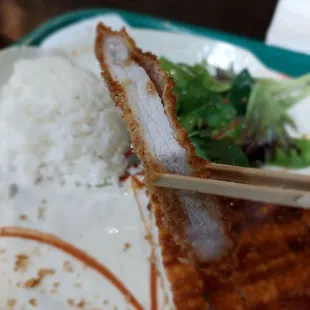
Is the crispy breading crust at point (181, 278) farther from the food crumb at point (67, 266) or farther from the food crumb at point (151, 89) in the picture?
the food crumb at point (151, 89)

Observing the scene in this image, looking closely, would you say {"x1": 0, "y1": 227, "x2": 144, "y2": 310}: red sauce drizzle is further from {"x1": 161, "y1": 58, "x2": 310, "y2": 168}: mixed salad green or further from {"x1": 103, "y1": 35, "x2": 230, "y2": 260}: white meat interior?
{"x1": 161, "y1": 58, "x2": 310, "y2": 168}: mixed salad green

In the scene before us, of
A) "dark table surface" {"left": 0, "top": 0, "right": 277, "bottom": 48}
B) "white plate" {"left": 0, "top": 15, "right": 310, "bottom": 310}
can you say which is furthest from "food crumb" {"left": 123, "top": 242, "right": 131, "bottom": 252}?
"dark table surface" {"left": 0, "top": 0, "right": 277, "bottom": 48}

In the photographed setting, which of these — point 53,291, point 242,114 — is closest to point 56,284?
point 53,291

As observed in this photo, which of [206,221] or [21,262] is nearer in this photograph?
[206,221]

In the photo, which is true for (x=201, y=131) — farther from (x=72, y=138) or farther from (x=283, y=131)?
(x=72, y=138)

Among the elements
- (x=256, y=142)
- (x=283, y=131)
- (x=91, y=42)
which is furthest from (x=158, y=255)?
(x=91, y=42)

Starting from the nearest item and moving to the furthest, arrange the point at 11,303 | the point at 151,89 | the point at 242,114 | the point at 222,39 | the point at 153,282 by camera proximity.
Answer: the point at 151,89
the point at 11,303
the point at 153,282
the point at 242,114
the point at 222,39

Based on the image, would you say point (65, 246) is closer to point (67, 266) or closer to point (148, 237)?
point (67, 266)
